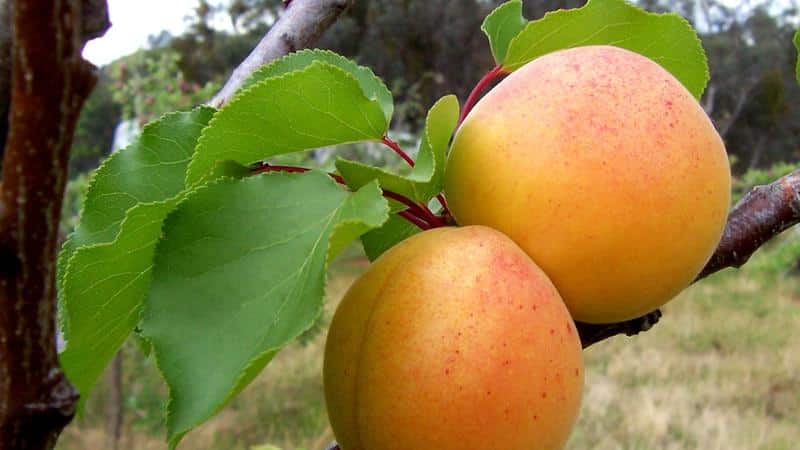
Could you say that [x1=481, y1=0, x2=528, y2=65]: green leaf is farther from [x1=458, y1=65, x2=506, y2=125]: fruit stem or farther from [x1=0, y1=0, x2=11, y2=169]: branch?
[x1=0, y1=0, x2=11, y2=169]: branch

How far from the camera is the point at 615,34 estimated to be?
50 centimetres

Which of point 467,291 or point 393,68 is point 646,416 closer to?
point 467,291

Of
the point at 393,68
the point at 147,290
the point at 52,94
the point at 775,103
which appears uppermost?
the point at 52,94

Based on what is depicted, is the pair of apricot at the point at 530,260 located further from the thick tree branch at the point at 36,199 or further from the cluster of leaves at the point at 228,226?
the thick tree branch at the point at 36,199

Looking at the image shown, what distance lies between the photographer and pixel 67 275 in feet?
1.27

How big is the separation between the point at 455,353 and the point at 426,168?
0.33 feet

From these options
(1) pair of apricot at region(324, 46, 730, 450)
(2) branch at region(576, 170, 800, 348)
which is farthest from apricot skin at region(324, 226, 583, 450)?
(2) branch at region(576, 170, 800, 348)

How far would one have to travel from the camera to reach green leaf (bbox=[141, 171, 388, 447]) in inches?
13.0

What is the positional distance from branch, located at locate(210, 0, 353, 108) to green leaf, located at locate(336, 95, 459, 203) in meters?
0.24

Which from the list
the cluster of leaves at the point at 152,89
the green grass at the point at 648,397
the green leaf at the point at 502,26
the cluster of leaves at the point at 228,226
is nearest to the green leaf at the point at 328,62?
the cluster of leaves at the point at 228,226

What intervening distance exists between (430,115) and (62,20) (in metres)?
0.23

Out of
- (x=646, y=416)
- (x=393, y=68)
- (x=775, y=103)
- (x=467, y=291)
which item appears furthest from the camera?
(x=775, y=103)

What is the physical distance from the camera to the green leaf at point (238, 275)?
331 millimetres

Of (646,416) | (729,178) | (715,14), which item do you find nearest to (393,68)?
(715,14)
